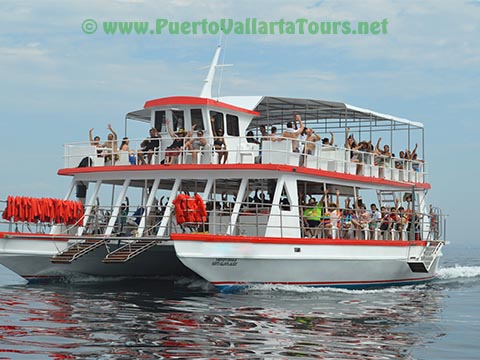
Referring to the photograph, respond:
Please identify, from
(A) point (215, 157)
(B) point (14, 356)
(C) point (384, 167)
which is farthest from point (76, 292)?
(C) point (384, 167)

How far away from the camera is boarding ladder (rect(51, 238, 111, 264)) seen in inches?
760

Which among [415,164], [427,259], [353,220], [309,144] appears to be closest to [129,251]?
[309,144]

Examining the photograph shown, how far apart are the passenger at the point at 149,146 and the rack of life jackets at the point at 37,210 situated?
7.54 ft

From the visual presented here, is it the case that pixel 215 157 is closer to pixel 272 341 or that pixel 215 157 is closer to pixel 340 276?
pixel 340 276

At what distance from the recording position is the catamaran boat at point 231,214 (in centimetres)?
1919

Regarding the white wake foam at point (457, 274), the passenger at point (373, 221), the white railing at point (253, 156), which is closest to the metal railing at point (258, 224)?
the passenger at point (373, 221)

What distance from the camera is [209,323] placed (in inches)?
571

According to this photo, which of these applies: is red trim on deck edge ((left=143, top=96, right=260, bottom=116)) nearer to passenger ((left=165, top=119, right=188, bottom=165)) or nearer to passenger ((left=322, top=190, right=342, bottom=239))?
passenger ((left=165, top=119, right=188, bottom=165))

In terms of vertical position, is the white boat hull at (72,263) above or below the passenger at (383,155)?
below

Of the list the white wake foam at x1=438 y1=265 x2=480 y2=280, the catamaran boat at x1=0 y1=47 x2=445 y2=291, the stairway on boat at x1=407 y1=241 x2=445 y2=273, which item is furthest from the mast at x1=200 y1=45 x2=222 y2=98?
the white wake foam at x1=438 y1=265 x2=480 y2=280

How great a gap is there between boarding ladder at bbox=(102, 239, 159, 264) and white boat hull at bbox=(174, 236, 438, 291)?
1106 millimetres

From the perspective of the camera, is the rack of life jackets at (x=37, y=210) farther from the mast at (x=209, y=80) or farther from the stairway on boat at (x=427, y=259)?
the stairway on boat at (x=427, y=259)

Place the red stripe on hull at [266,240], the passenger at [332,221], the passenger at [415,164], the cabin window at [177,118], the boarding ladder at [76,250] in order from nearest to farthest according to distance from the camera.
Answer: the red stripe on hull at [266,240], the boarding ladder at [76,250], the passenger at [332,221], the cabin window at [177,118], the passenger at [415,164]

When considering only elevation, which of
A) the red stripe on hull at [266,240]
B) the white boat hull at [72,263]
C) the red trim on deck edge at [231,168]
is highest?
the red trim on deck edge at [231,168]
